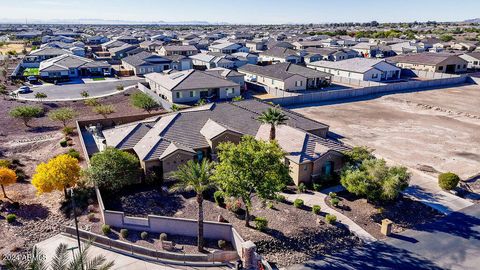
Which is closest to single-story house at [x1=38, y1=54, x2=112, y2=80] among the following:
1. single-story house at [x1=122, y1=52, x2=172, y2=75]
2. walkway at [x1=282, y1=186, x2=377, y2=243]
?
single-story house at [x1=122, y1=52, x2=172, y2=75]

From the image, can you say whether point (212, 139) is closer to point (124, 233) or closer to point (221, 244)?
point (221, 244)

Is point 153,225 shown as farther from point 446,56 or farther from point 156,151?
point 446,56

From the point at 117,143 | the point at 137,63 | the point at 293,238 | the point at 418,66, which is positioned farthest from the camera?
the point at 418,66

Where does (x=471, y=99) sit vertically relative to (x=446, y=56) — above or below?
below

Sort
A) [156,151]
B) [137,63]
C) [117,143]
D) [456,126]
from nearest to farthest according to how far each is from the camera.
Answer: [156,151] → [117,143] → [456,126] → [137,63]

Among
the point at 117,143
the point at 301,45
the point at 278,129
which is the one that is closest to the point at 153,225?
the point at 117,143

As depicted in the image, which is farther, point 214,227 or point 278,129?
point 278,129

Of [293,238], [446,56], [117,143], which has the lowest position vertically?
[293,238]
